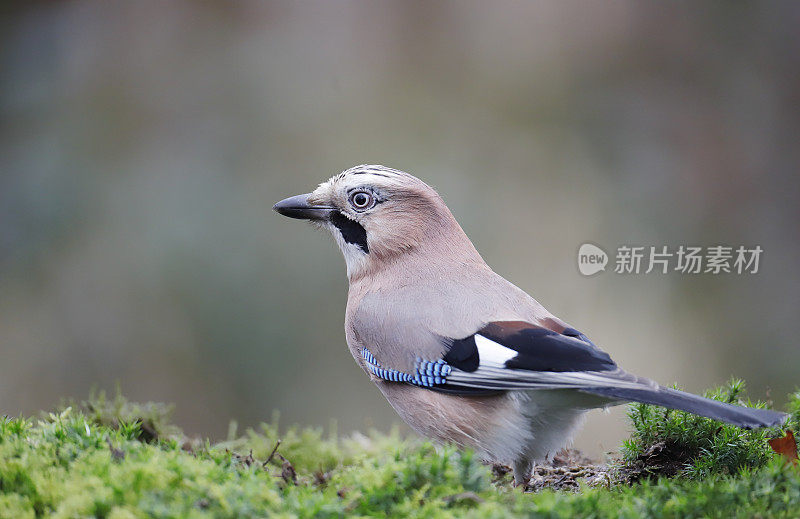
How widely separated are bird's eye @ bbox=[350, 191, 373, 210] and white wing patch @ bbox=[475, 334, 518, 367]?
132cm

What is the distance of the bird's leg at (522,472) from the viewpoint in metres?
3.99

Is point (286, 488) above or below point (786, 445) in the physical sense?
below

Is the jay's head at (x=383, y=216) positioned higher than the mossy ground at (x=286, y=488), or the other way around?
the jay's head at (x=383, y=216)

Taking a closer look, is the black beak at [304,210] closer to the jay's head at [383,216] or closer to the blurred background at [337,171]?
the jay's head at [383,216]

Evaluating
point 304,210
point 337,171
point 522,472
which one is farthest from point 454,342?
point 337,171

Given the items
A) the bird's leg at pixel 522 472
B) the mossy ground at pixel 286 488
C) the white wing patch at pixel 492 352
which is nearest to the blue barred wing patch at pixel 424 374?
the white wing patch at pixel 492 352

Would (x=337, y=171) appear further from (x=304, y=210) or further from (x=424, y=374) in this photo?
(x=424, y=374)

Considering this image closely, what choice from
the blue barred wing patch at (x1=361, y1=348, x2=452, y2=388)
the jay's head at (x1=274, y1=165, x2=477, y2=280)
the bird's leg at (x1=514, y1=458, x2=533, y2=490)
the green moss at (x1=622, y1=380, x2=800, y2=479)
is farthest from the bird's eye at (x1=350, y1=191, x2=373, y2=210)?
the green moss at (x1=622, y1=380, x2=800, y2=479)

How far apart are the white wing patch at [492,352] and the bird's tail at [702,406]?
49cm

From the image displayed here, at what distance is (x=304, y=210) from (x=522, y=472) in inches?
82.9

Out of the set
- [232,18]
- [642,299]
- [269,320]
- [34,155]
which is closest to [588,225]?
[642,299]

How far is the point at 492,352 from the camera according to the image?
12.4 ft

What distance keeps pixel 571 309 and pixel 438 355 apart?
468 centimetres

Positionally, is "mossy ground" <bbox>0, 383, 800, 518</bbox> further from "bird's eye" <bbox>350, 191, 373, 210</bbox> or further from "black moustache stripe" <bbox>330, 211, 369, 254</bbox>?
"bird's eye" <bbox>350, 191, 373, 210</bbox>
